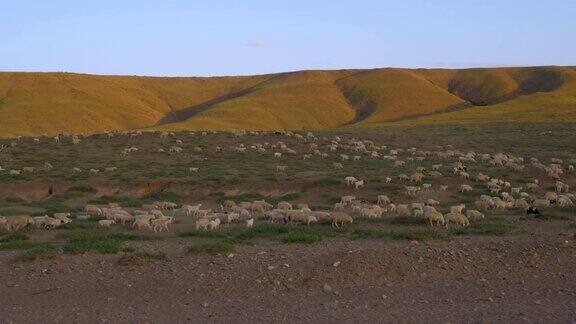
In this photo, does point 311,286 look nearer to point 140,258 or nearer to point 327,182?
point 140,258

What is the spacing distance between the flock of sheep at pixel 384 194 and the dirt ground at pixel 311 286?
3858 millimetres

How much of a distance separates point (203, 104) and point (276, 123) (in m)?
27.2

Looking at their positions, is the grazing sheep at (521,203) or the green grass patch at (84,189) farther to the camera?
the green grass patch at (84,189)

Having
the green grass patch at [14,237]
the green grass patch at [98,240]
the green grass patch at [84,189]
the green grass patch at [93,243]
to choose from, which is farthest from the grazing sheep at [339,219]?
the green grass patch at [84,189]

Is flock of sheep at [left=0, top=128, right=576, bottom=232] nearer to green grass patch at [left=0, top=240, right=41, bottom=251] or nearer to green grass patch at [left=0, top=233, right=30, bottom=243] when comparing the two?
green grass patch at [left=0, top=233, right=30, bottom=243]

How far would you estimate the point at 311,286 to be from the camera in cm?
991

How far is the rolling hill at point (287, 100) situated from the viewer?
79312 mm

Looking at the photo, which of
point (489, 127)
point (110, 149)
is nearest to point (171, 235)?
point (110, 149)

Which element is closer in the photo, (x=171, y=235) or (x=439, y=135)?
(x=171, y=235)

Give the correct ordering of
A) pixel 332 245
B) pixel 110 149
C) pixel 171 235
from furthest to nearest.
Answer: pixel 110 149 < pixel 171 235 < pixel 332 245

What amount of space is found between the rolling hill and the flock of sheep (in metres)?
34.2

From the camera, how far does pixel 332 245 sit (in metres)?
12.6

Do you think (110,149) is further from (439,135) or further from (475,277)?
(475,277)

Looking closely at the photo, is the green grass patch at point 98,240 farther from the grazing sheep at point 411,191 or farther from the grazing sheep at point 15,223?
the grazing sheep at point 411,191
